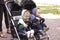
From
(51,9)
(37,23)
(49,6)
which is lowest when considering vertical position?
(49,6)

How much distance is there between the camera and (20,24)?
24.4 ft

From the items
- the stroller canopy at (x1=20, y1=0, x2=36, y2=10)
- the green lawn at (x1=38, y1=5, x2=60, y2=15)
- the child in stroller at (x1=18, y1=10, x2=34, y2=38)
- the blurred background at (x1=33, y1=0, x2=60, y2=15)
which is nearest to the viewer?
the child in stroller at (x1=18, y1=10, x2=34, y2=38)

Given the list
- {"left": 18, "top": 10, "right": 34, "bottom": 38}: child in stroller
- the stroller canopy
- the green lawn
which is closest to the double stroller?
the stroller canopy

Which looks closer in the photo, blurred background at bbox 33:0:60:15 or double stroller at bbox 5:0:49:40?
double stroller at bbox 5:0:49:40

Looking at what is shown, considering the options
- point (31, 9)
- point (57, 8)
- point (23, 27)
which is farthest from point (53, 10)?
point (23, 27)

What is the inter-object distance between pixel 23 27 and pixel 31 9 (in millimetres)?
1022

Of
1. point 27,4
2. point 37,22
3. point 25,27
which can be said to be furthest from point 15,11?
point 25,27

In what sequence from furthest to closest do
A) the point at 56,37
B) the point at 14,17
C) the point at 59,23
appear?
the point at 59,23
the point at 56,37
the point at 14,17

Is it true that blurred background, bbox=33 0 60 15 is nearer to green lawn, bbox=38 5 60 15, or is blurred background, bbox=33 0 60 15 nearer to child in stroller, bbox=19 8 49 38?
green lawn, bbox=38 5 60 15

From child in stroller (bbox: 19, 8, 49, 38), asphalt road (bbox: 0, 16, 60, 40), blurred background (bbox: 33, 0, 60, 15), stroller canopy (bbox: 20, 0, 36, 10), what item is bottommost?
blurred background (bbox: 33, 0, 60, 15)

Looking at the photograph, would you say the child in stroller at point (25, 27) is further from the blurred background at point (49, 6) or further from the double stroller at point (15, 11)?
the blurred background at point (49, 6)

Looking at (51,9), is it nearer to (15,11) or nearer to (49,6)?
(49,6)

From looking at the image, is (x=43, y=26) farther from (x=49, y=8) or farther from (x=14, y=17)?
(x=49, y=8)

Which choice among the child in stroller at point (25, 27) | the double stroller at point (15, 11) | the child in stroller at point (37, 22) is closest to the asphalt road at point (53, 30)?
the double stroller at point (15, 11)
